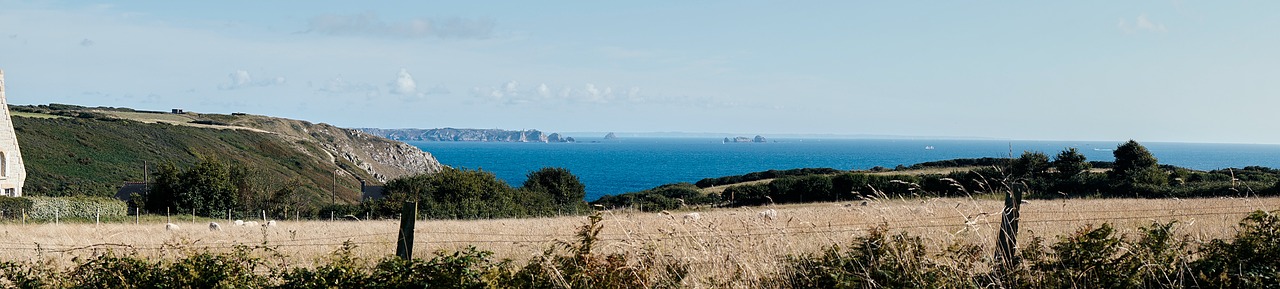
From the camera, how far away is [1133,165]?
131 feet

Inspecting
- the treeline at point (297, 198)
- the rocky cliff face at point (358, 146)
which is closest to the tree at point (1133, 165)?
the treeline at point (297, 198)

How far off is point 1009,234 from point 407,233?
5035 millimetres

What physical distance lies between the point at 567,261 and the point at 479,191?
38.8m

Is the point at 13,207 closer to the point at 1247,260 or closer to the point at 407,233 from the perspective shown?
the point at 407,233

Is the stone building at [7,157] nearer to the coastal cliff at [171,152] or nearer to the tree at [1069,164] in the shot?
the coastal cliff at [171,152]

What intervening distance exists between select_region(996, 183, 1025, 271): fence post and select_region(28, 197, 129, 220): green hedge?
113 feet

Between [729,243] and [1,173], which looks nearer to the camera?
[729,243]

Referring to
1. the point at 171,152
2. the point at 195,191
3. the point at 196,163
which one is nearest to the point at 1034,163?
the point at 196,163

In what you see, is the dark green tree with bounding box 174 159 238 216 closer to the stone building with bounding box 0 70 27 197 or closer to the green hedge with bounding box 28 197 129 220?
the green hedge with bounding box 28 197 129 220

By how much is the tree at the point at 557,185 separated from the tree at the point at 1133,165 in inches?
1220

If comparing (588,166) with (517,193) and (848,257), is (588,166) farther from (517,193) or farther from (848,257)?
(848,257)

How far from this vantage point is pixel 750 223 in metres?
7.95

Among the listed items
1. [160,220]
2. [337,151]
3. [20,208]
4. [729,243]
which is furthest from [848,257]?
[337,151]

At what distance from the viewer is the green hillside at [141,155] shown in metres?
67.3
